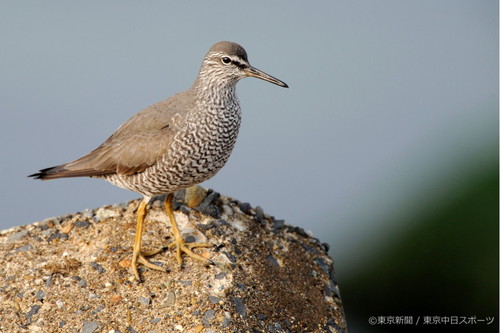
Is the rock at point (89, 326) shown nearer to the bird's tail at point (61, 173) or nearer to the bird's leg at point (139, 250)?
the bird's leg at point (139, 250)

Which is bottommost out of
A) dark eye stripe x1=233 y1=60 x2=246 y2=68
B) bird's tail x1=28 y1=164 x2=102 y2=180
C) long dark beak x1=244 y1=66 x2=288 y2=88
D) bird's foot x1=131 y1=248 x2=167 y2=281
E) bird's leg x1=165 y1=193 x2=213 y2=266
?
bird's foot x1=131 y1=248 x2=167 y2=281

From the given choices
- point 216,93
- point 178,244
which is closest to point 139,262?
point 178,244

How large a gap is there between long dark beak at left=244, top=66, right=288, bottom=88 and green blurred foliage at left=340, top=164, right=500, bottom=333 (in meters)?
5.37

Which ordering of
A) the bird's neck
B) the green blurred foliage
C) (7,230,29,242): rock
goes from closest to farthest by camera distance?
the bird's neck < (7,230,29,242): rock < the green blurred foliage

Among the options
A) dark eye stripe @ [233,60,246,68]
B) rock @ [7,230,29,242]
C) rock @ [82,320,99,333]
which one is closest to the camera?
rock @ [82,320,99,333]

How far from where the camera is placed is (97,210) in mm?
9281

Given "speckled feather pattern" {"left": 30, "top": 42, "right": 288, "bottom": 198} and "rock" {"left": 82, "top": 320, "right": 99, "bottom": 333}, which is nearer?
"rock" {"left": 82, "top": 320, "right": 99, "bottom": 333}

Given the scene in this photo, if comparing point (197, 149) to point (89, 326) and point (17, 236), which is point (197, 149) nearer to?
point (89, 326)

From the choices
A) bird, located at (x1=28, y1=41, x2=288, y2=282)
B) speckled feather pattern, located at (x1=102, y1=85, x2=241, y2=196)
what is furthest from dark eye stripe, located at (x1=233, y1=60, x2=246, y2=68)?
speckled feather pattern, located at (x1=102, y1=85, x2=241, y2=196)

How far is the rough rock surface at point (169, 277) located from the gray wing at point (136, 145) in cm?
73

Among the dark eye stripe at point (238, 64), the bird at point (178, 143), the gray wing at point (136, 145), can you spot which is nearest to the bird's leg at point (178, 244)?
the bird at point (178, 143)

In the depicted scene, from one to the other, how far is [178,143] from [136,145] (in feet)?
1.94

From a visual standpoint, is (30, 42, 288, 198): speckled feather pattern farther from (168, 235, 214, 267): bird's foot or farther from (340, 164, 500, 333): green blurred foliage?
(340, 164, 500, 333): green blurred foliage

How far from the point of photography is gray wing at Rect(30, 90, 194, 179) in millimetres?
8305
